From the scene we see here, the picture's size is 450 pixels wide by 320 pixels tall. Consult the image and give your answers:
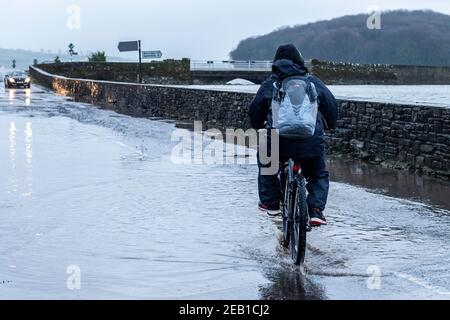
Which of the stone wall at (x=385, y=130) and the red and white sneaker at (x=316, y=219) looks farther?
the stone wall at (x=385, y=130)

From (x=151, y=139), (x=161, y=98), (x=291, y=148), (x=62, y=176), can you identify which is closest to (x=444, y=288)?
(x=291, y=148)

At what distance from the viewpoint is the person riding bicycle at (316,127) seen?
628cm

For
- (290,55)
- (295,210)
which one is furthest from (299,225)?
(290,55)

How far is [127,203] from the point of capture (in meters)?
9.06

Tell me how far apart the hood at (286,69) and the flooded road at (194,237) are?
5.22 ft

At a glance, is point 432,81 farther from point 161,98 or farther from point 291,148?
point 291,148

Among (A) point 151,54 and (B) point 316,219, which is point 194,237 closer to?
(B) point 316,219

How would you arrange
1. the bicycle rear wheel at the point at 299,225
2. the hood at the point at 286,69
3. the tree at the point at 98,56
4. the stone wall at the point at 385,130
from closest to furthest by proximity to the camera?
the bicycle rear wheel at the point at 299,225, the hood at the point at 286,69, the stone wall at the point at 385,130, the tree at the point at 98,56

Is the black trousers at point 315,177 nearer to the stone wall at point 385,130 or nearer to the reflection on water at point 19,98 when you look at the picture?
the stone wall at point 385,130

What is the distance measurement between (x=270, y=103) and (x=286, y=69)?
1.08ft

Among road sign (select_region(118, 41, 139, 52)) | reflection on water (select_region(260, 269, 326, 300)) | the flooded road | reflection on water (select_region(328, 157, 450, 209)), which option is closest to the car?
road sign (select_region(118, 41, 139, 52))

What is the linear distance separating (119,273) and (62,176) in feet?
18.5

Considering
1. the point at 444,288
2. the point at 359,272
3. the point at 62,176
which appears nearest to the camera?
the point at 444,288

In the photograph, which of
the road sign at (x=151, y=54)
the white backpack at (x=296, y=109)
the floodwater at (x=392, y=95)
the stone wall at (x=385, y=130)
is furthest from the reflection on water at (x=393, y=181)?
the road sign at (x=151, y=54)
